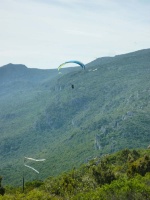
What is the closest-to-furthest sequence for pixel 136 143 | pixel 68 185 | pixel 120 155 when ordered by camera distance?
pixel 68 185 < pixel 120 155 < pixel 136 143

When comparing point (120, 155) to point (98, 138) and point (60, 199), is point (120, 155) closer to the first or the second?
point (60, 199)

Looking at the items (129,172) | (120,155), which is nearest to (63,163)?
(120,155)

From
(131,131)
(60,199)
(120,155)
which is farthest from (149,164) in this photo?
(131,131)

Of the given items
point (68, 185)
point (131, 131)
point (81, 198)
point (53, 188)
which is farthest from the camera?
point (131, 131)

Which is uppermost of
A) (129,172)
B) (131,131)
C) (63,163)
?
(129,172)

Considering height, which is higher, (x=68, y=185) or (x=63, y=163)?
(x=68, y=185)

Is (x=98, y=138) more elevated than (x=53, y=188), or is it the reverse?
(x=53, y=188)

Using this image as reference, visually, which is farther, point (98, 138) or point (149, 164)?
point (98, 138)

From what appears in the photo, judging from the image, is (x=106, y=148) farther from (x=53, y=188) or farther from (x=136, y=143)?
(x=53, y=188)

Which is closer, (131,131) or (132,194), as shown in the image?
(132,194)
